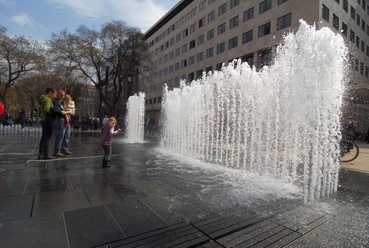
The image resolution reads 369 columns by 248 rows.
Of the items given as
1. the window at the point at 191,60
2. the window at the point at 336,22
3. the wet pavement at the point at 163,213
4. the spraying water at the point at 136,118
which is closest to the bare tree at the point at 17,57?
the spraying water at the point at 136,118

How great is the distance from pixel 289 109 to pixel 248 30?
3293 cm

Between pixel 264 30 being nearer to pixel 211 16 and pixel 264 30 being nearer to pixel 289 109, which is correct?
pixel 211 16

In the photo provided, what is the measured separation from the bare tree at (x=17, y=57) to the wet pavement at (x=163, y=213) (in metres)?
24.8

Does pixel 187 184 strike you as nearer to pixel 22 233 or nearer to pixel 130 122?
pixel 22 233

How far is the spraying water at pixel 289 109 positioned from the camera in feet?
17.0

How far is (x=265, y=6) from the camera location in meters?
33.2

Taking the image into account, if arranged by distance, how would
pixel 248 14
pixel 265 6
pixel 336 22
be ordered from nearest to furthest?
pixel 336 22
pixel 265 6
pixel 248 14

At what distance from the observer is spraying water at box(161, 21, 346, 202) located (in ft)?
17.0

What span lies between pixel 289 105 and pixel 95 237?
4.94 metres

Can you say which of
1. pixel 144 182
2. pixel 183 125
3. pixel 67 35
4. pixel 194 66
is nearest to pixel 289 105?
pixel 144 182

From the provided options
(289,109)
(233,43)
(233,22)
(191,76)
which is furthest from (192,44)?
(289,109)

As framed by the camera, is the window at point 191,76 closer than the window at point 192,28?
Yes

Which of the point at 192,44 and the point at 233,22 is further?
the point at 192,44

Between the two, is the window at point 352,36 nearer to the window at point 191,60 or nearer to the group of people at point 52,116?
the window at point 191,60
